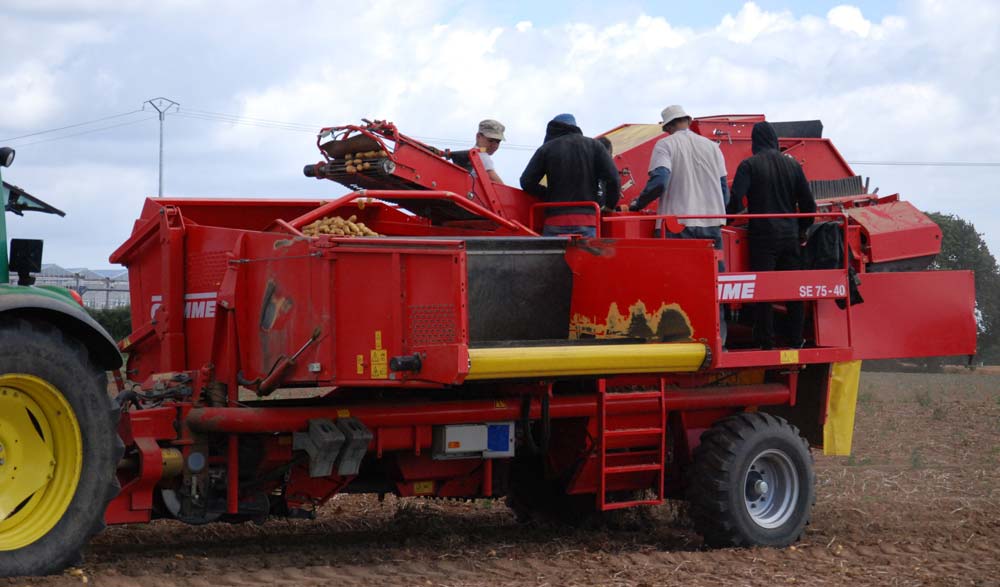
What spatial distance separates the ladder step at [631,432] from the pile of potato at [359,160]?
2.47m

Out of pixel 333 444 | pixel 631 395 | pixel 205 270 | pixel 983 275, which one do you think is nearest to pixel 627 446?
pixel 631 395

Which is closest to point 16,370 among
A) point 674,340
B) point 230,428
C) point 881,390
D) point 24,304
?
point 24,304

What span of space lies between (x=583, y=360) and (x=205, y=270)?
229 cm

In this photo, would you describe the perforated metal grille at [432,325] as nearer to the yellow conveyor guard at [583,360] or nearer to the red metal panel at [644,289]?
the yellow conveyor guard at [583,360]

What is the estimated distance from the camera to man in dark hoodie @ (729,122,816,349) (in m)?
Answer: 8.64

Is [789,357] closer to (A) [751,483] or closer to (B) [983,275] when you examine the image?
(A) [751,483]

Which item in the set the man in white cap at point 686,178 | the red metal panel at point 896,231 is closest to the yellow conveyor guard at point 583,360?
the man in white cap at point 686,178

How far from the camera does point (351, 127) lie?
832 centimetres

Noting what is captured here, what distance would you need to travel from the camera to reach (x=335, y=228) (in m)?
6.96

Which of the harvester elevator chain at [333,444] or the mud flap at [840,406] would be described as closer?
the harvester elevator chain at [333,444]

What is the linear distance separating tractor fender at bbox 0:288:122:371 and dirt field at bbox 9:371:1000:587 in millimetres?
1052

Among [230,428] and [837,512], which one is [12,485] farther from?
[837,512]

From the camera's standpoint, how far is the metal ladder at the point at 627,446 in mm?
7594

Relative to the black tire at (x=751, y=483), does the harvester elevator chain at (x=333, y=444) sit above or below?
above
